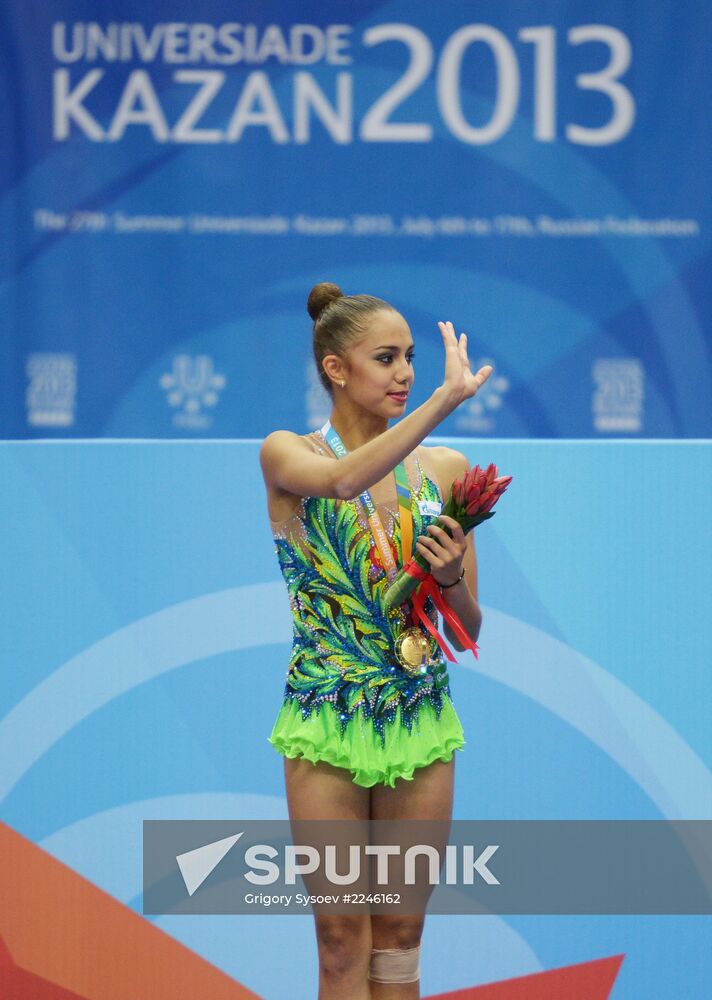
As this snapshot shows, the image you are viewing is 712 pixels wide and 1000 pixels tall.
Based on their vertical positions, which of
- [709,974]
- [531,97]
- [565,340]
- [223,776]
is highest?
[531,97]

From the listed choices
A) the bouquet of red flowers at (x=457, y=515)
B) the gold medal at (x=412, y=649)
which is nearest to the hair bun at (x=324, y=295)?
the bouquet of red flowers at (x=457, y=515)

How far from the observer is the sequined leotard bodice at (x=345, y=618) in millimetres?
2426

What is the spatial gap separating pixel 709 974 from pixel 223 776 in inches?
54.8

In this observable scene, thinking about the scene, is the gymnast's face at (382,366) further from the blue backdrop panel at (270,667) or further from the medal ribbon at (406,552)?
the blue backdrop panel at (270,667)

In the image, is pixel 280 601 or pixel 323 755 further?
pixel 280 601

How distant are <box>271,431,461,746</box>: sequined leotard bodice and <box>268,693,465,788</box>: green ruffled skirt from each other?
0.01 metres

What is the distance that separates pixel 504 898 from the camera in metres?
3.42

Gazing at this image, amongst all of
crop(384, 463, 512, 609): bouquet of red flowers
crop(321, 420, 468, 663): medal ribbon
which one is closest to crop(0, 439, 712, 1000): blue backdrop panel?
crop(321, 420, 468, 663): medal ribbon

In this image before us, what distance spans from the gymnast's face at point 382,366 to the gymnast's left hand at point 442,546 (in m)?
0.26

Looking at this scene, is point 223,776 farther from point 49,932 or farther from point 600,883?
point 600,883

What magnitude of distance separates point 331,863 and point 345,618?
1.48ft

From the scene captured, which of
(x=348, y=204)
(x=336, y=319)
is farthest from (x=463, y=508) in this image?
(x=348, y=204)

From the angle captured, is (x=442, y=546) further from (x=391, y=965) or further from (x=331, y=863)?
(x=391, y=965)

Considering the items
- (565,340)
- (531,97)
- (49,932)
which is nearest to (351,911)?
(49,932)
